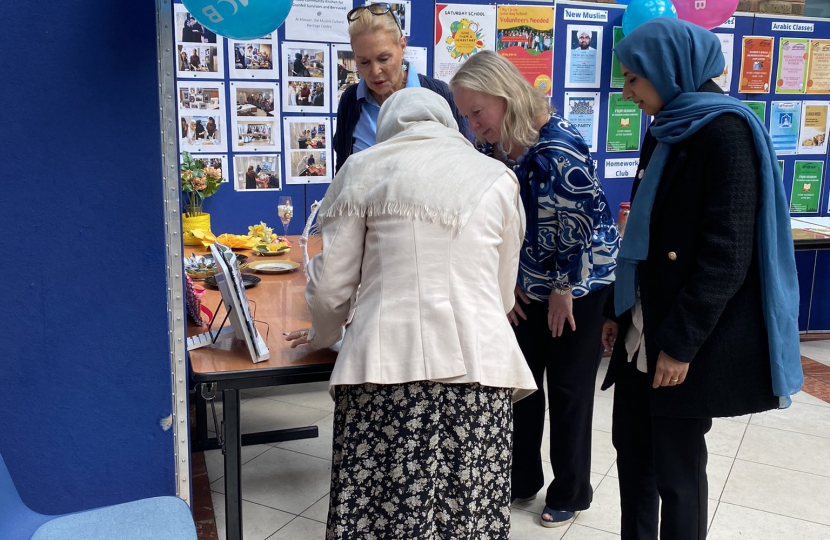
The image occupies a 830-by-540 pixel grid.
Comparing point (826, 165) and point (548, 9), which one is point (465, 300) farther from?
point (826, 165)

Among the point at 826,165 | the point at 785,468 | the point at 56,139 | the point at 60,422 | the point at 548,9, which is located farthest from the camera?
the point at 826,165

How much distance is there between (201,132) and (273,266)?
1.17 m

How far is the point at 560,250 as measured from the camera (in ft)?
7.88

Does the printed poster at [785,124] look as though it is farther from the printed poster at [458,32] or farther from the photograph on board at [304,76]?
the photograph on board at [304,76]

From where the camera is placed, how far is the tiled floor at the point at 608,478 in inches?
107

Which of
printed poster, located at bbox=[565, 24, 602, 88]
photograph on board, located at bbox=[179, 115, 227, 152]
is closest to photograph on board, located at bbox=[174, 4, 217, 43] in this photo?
photograph on board, located at bbox=[179, 115, 227, 152]

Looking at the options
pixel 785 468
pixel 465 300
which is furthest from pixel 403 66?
pixel 785 468

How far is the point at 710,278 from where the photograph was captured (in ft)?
5.72

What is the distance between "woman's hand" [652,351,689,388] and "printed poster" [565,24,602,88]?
2955mm

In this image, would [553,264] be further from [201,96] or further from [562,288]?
[201,96]

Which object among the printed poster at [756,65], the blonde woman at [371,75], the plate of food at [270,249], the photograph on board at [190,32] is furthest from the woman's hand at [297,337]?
the printed poster at [756,65]

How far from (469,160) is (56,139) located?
95 centimetres

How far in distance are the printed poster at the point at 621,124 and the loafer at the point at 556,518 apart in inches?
101

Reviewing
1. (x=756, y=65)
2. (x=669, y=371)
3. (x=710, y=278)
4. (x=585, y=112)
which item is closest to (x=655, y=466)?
(x=669, y=371)
